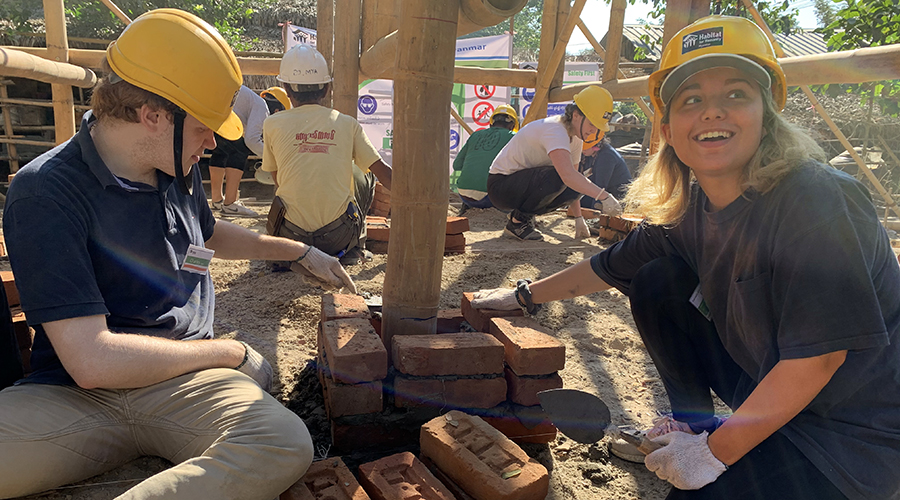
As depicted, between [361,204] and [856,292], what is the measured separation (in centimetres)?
369

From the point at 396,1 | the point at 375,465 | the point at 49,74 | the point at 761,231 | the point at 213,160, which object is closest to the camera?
the point at 761,231

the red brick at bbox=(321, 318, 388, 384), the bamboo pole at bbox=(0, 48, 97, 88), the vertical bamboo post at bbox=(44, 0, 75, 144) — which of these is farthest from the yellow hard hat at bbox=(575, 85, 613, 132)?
the vertical bamboo post at bbox=(44, 0, 75, 144)

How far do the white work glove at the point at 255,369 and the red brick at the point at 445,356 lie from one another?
0.46 m

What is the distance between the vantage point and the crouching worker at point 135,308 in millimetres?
1524

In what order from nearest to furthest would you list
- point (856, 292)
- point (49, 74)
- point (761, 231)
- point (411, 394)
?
point (856, 292)
point (761, 231)
point (411, 394)
point (49, 74)

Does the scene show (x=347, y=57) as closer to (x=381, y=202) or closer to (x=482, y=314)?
(x=381, y=202)

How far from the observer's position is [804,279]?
134 cm

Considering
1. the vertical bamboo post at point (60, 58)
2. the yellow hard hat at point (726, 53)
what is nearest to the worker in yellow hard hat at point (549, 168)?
the yellow hard hat at point (726, 53)

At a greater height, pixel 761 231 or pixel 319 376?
pixel 761 231

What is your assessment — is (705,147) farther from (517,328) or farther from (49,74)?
(49,74)

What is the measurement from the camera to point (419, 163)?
206 cm

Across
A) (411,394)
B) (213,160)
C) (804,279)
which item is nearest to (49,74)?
(213,160)

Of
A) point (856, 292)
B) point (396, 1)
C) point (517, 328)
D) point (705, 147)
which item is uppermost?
point (396, 1)

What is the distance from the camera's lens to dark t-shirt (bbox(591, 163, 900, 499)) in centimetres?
130
